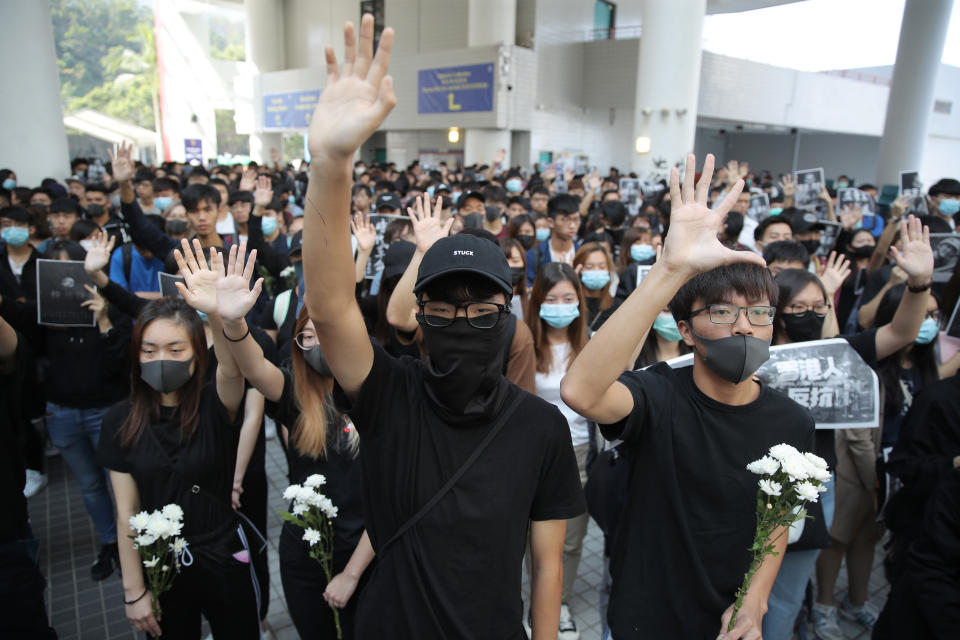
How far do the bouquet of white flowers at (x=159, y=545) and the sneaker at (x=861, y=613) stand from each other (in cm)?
354

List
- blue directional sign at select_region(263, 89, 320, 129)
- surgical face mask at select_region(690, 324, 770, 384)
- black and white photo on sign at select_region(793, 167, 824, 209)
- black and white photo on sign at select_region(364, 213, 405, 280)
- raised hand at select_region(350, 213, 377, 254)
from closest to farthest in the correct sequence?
surgical face mask at select_region(690, 324, 770, 384)
raised hand at select_region(350, 213, 377, 254)
black and white photo on sign at select_region(364, 213, 405, 280)
black and white photo on sign at select_region(793, 167, 824, 209)
blue directional sign at select_region(263, 89, 320, 129)

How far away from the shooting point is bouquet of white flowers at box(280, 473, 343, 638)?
2.07 m

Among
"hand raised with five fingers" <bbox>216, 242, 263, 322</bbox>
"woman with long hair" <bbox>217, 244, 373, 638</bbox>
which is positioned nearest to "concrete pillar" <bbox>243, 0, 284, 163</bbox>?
"woman with long hair" <bbox>217, 244, 373, 638</bbox>

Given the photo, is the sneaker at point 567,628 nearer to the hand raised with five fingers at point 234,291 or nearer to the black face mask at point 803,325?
the black face mask at point 803,325

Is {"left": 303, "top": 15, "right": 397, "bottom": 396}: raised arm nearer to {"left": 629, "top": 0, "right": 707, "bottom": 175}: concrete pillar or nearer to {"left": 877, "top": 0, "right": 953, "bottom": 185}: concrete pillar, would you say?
{"left": 629, "top": 0, "right": 707, "bottom": 175}: concrete pillar

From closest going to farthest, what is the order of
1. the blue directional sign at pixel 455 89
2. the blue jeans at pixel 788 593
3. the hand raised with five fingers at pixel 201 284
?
the hand raised with five fingers at pixel 201 284
the blue jeans at pixel 788 593
the blue directional sign at pixel 455 89

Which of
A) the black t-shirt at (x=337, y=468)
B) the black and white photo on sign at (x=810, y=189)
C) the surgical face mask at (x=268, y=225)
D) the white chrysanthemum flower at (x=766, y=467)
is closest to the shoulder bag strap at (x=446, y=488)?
the white chrysanthemum flower at (x=766, y=467)

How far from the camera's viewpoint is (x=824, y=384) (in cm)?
254

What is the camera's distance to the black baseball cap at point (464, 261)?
143cm

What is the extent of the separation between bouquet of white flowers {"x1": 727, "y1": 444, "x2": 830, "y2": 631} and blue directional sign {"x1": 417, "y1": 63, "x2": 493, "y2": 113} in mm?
20867

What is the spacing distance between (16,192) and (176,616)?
22.4ft

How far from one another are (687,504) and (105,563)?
3689mm

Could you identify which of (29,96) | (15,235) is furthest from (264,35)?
(15,235)

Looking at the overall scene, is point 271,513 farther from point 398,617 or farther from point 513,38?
point 513,38
